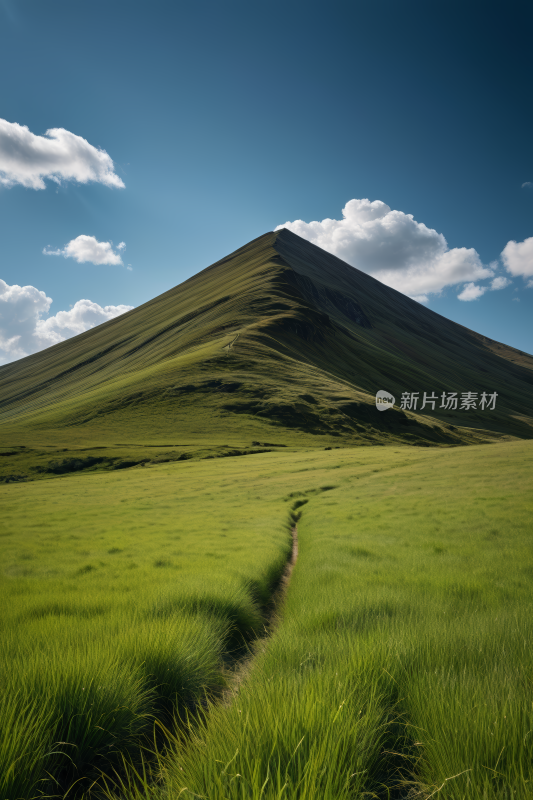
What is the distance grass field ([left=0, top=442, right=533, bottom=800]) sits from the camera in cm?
230

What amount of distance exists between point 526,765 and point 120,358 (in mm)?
176863

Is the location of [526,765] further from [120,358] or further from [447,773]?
[120,358]

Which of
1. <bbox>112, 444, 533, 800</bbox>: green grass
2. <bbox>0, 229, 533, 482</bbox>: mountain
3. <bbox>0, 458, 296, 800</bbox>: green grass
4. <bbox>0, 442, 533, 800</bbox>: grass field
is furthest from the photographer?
<bbox>0, 229, 533, 482</bbox>: mountain

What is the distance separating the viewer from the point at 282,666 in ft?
13.4

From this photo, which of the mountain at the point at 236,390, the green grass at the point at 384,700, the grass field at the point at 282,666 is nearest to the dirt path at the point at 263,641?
the grass field at the point at 282,666

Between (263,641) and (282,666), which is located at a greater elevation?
(282,666)

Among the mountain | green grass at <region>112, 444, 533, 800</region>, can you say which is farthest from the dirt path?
the mountain

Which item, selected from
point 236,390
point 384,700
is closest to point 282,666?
point 384,700

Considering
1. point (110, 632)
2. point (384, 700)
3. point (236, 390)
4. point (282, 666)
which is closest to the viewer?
point (384, 700)

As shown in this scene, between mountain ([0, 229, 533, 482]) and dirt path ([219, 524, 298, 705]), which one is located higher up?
mountain ([0, 229, 533, 482])

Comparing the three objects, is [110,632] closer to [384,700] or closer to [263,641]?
[263,641]

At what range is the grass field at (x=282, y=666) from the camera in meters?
2.30

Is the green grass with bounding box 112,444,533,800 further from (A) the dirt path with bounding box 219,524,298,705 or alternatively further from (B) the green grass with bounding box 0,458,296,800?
(B) the green grass with bounding box 0,458,296,800

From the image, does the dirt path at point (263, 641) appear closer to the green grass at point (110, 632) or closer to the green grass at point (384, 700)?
the green grass at point (110, 632)
